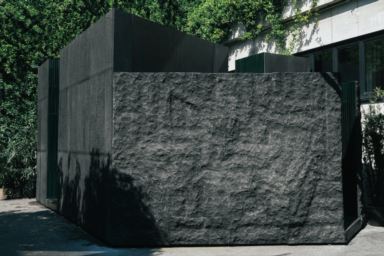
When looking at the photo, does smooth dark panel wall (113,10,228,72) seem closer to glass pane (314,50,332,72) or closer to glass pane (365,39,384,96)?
glass pane (365,39,384,96)

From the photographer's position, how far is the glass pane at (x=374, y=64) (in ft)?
43.9

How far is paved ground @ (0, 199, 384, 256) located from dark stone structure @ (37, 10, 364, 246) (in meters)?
0.26

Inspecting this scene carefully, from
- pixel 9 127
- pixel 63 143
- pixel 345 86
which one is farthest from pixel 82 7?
pixel 345 86

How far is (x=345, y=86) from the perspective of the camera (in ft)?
35.1

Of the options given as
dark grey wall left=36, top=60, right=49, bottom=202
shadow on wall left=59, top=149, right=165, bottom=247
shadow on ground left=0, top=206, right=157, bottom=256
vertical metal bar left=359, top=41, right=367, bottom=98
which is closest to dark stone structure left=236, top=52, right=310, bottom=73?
vertical metal bar left=359, top=41, right=367, bottom=98

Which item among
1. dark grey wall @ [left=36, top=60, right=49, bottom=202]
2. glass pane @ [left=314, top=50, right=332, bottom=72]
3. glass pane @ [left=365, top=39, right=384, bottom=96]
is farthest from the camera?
glass pane @ [left=314, top=50, right=332, bottom=72]

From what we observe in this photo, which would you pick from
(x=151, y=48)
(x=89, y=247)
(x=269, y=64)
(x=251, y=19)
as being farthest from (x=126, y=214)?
(x=251, y=19)

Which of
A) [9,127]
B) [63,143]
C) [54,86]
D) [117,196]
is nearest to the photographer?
[117,196]

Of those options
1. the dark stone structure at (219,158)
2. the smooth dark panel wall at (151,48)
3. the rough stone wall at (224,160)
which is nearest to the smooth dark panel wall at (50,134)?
the smooth dark panel wall at (151,48)

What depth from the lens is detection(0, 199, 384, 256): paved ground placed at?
820 cm

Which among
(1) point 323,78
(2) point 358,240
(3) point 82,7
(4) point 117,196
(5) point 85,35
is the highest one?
(3) point 82,7

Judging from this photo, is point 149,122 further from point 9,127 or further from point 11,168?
point 9,127

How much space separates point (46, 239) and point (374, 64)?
29.3ft

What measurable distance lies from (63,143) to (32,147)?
5.49m
